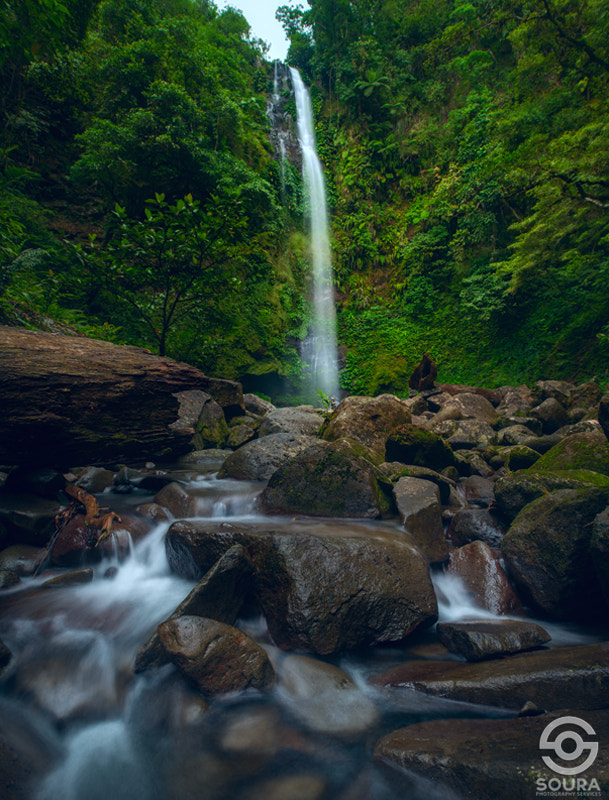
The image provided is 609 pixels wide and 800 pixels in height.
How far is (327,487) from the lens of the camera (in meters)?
4.02

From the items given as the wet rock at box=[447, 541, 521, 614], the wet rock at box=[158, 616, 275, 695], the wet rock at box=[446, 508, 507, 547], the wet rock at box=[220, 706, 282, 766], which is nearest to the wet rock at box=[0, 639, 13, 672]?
the wet rock at box=[158, 616, 275, 695]

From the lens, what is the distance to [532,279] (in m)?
13.6

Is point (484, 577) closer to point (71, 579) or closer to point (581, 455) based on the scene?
point (581, 455)

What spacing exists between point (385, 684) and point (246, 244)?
6872 millimetres

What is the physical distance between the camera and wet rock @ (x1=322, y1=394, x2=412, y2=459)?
18.3 ft

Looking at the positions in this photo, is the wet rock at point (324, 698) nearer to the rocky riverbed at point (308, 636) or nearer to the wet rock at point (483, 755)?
the rocky riverbed at point (308, 636)

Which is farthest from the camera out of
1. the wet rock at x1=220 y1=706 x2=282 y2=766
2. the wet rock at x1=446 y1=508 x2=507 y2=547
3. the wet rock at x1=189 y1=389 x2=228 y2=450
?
the wet rock at x1=189 y1=389 x2=228 y2=450

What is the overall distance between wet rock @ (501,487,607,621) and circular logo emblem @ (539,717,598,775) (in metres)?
1.26

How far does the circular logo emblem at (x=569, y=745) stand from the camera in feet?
4.75

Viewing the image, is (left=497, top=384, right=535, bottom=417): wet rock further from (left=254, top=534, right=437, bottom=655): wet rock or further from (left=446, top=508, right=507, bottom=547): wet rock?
(left=254, top=534, right=437, bottom=655): wet rock

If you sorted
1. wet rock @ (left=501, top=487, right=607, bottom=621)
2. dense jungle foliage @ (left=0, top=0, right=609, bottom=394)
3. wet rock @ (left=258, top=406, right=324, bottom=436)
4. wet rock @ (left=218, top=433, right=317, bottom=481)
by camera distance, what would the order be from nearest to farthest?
wet rock @ (left=501, top=487, right=607, bottom=621) < wet rock @ (left=218, top=433, right=317, bottom=481) < dense jungle foliage @ (left=0, top=0, right=609, bottom=394) < wet rock @ (left=258, top=406, right=324, bottom=436)

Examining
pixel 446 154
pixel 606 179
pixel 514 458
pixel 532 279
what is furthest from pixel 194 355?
pixel 446 154

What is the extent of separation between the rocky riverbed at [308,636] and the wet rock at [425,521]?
2cm

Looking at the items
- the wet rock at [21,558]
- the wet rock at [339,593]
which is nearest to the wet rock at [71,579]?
the wet rock at [21,558]
